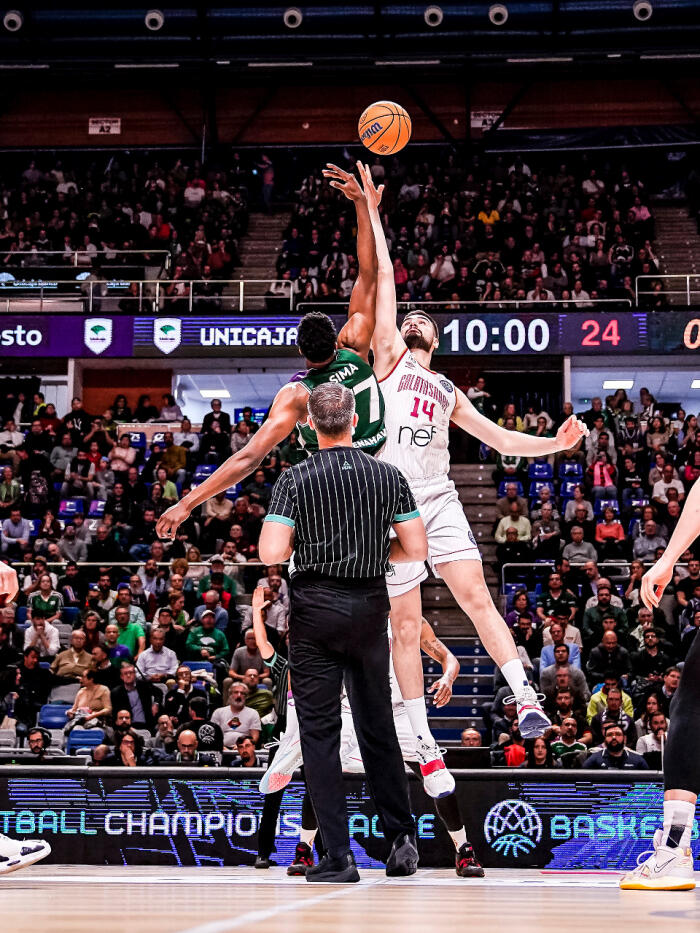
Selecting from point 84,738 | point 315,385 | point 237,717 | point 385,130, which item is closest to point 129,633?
point 84,738

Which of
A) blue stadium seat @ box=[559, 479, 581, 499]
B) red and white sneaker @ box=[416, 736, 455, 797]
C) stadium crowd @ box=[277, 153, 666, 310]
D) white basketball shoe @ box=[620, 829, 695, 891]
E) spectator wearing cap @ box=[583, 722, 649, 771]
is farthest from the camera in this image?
stadium crowd @ box=[277, 153, 666, 310]

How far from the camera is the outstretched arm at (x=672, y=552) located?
5059mm

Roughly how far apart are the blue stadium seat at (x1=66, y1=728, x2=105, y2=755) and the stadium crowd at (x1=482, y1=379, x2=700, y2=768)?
4.29 m

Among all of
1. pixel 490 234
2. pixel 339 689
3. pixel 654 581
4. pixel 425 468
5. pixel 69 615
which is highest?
pixel 490 234

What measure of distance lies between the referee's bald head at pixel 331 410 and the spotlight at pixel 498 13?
69.1 feet

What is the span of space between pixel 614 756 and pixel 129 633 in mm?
6524

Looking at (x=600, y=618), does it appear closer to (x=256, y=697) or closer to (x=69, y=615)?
(x=256, y=697)

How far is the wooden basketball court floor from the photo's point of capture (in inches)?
134

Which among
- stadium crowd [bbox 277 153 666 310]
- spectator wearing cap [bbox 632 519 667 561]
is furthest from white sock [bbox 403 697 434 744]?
stadium crowd [bbox 277 153 666 310]

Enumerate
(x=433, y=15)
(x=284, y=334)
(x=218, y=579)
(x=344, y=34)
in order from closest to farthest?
1. (x=218, y=579)
2. (x=284, y=334)
3. (x=433, y=15)
4. (x=344, y=34)

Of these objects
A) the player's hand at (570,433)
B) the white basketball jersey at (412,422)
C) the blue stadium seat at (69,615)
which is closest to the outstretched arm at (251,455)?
the white basketball jersey at (412,422)

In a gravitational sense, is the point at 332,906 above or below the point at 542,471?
below

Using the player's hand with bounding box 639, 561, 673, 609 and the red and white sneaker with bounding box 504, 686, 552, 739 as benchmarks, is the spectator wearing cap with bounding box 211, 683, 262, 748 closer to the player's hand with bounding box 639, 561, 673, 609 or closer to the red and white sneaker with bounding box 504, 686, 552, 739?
the red and white sneaker with bounding box 504, 686, 552, 739

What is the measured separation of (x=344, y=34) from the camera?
24656 millimetres
